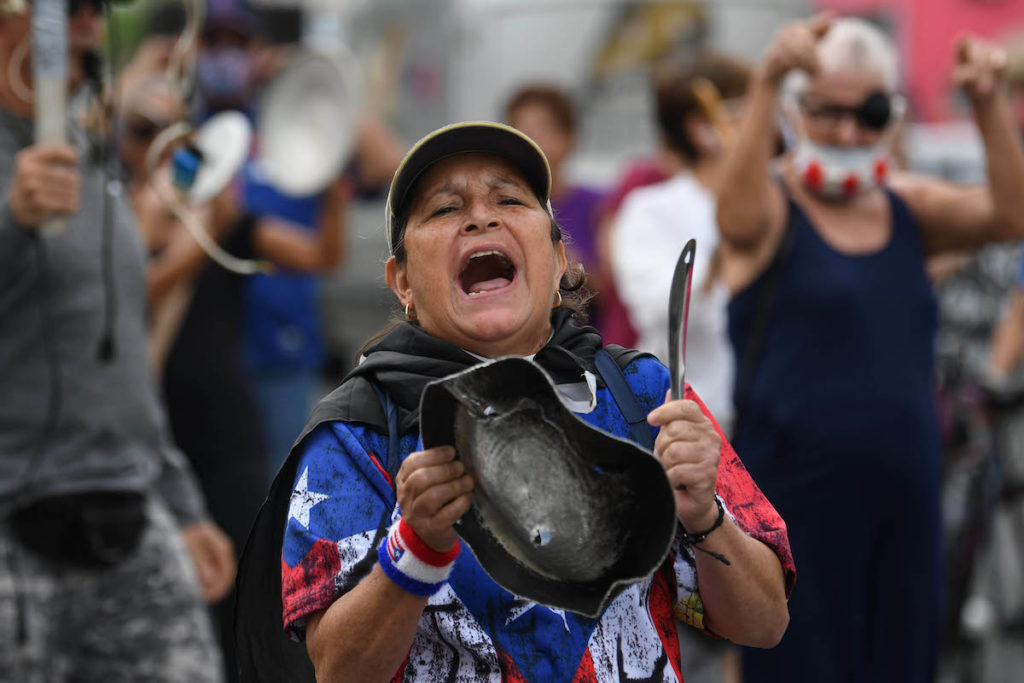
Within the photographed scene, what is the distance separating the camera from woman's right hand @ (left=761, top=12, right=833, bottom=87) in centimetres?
383

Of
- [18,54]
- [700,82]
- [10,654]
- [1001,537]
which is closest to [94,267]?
[18,54]

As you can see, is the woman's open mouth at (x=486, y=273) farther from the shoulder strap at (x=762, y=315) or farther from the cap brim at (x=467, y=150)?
the shoulder strap at (x=762, y=315)

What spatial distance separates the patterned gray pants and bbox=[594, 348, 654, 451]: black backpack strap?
1.64m

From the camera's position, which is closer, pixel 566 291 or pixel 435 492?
pixel 435 492

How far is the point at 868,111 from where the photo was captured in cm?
409

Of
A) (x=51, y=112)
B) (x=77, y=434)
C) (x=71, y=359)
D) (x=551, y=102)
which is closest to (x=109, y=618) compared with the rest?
(x=77, y=434)

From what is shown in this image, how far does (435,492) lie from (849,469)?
226 centimetres

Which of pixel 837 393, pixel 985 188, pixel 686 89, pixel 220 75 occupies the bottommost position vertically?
pixel 220 75

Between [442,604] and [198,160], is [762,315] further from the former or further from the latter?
[442,604]

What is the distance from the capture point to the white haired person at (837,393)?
3844 millimetres

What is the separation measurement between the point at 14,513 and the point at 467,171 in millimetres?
1601

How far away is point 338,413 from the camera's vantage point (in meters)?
2.09

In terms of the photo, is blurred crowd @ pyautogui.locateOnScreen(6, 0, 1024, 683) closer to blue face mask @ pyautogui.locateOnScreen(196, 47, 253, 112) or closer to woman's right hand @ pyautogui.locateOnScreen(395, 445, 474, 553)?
blue face mask @ pyautogui.locateOnScreen(196, 47, 253, 112)

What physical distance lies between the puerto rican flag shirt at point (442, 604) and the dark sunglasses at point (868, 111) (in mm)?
2277
